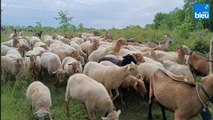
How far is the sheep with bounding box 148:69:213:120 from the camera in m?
6.29

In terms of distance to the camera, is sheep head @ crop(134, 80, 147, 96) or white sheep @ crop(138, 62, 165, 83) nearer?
sheep head @ crop(134, 80, 147, 96)

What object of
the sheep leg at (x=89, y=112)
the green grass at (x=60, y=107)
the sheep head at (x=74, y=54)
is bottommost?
the green grass at (x=60, y=107)

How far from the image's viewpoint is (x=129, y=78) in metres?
9.28

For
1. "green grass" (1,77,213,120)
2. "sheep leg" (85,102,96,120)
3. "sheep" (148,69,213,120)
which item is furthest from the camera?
"green grass" (1,77,213,120)

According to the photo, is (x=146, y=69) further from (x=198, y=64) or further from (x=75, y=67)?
(x=198, y=64)

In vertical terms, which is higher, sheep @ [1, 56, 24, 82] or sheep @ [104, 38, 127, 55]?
sheep @ [104, 38, 127, 55]

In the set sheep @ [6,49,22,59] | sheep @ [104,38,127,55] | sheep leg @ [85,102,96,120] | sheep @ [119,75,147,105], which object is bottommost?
sheep leg @ [85,102,96,120]

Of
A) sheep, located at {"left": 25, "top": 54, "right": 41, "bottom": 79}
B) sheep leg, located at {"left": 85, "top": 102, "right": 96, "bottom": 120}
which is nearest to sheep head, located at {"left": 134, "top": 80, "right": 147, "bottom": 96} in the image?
sheep leg, located at {"left": 85, "top": 102, "right": 96, "bottom": 120}

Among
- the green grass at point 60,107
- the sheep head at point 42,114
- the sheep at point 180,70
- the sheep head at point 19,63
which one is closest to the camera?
the sheep head at point 42,114

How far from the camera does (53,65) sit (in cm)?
1099

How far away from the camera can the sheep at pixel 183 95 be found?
6293 millimetres

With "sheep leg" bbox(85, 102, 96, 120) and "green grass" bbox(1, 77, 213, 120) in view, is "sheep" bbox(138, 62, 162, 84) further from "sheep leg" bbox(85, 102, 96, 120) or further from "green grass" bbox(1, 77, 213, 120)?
"sheep leg" bbox(85, 102, 96, 120)

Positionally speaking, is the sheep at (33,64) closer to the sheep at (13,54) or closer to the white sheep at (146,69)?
the sheep at (13,54)

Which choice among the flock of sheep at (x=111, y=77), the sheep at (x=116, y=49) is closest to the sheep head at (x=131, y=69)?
the flock of sheep at (x=111, y=77)
